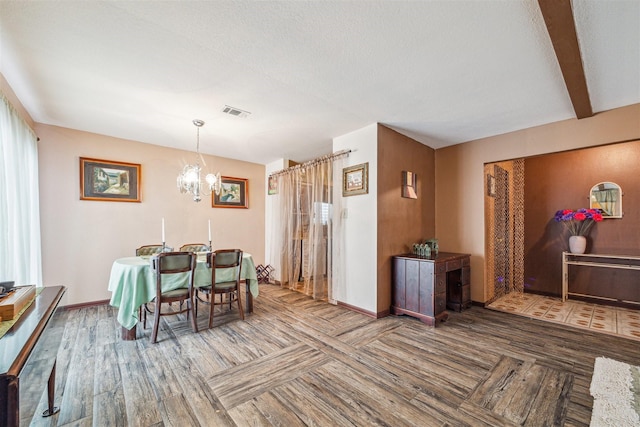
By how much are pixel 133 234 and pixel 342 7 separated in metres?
4.40

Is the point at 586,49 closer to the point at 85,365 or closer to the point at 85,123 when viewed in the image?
the point at 85,365

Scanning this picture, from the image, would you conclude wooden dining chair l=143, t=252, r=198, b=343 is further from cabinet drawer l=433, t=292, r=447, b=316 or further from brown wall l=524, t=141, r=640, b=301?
brown wall l=524, t=141, r=640, b=301

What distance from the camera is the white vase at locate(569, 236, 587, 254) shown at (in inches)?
157

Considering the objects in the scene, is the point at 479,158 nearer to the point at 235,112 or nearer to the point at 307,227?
the point at 307,227

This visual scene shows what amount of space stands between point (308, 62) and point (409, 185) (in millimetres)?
2462

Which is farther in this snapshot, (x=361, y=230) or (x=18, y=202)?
(x=361, y=230)

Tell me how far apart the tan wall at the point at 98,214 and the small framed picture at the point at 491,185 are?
15.9ft

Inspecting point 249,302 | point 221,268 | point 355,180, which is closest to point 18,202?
point 221,268

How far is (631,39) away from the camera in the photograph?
1.87m

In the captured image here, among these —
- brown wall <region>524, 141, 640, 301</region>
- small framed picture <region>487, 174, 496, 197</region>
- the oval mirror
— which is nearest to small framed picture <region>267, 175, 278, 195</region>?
small framed picture <region>487, 174, 496, 197</region>

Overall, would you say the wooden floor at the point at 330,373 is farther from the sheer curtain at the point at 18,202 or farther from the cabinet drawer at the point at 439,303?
the sheer curtain at the point at 18,202

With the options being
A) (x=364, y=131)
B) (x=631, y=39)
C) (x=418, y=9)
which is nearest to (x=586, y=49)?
(x=631, y=39)

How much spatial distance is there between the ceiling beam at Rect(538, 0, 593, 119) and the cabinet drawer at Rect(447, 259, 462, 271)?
7.13 ft

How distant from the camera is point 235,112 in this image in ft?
10.3
